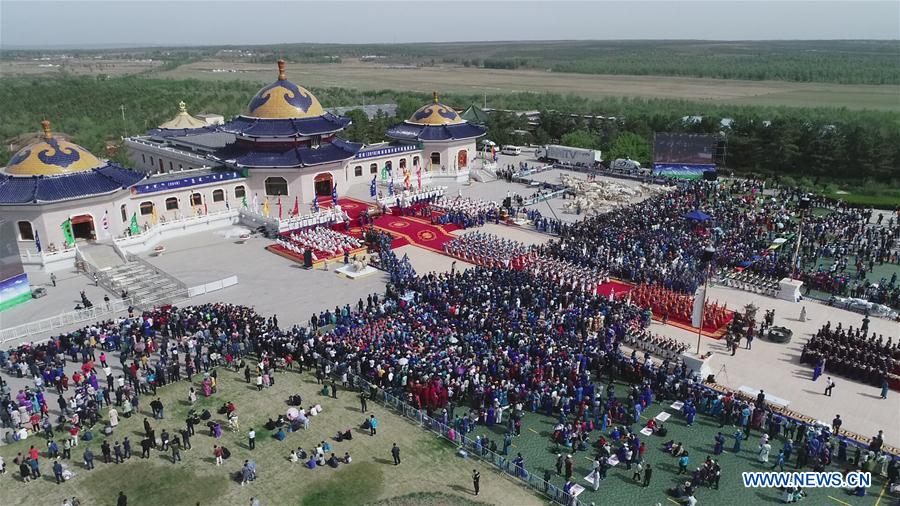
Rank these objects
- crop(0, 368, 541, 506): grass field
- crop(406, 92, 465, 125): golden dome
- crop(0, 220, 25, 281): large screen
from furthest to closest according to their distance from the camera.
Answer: crop(406, 92, 465, 125): golden dome → crop(0, 220, 25, 281): large screen → crop(0, 368, 541, 506): grass field

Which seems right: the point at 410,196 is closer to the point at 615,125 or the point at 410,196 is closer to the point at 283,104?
the point at 283,104

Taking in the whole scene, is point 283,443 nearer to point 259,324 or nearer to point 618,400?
point 259,324

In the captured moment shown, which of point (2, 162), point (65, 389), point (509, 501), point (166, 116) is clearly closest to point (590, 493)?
point (509, 501)

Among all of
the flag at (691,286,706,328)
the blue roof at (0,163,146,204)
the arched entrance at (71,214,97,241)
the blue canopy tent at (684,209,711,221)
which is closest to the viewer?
the flag at (691,286,706,328)

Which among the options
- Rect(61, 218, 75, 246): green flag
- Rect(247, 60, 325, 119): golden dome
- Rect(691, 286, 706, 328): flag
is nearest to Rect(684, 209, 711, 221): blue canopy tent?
Rect(691, 286, 706, 328): flag

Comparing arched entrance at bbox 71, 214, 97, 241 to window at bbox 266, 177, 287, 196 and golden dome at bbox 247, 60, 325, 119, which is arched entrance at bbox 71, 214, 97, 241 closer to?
window at bbox 266, 177, 287, 196

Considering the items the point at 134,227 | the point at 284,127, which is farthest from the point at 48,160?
the point at 284,127
